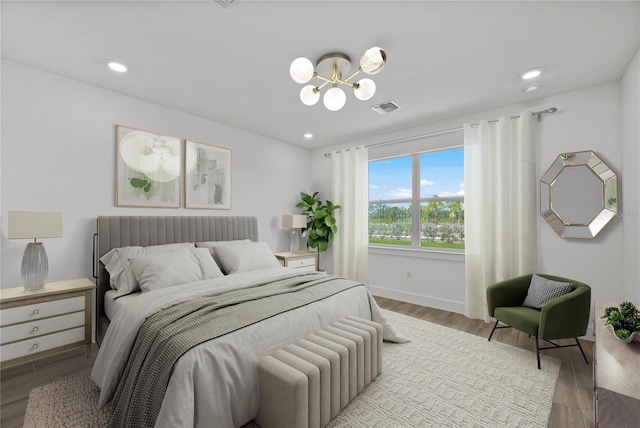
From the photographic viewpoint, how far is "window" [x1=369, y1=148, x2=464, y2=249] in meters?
3.95

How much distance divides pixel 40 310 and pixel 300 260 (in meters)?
2.98

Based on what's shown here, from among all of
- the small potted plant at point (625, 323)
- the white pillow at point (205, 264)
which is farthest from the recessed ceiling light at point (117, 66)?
the small potted plant at point (625, 323)

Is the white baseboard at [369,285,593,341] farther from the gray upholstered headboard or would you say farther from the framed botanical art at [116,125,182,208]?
the framed botanical art at [116,125,182,208]

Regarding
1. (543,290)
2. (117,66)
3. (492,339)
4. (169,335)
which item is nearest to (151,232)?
(117,66)

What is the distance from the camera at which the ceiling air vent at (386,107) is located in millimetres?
3281

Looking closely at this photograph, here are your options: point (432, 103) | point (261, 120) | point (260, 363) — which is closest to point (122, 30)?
point (261, 120)

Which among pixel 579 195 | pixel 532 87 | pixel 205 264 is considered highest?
pixel 532 87

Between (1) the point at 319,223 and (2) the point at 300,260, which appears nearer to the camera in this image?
(2) the point at 300,260

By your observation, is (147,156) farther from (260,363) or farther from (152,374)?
(260,363)

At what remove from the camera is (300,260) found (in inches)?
175

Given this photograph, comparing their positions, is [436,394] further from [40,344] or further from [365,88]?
[40,344]

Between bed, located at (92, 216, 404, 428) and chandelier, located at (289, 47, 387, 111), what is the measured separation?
1612mm

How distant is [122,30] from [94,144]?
139cm

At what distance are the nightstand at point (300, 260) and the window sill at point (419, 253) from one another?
1.00 metres
